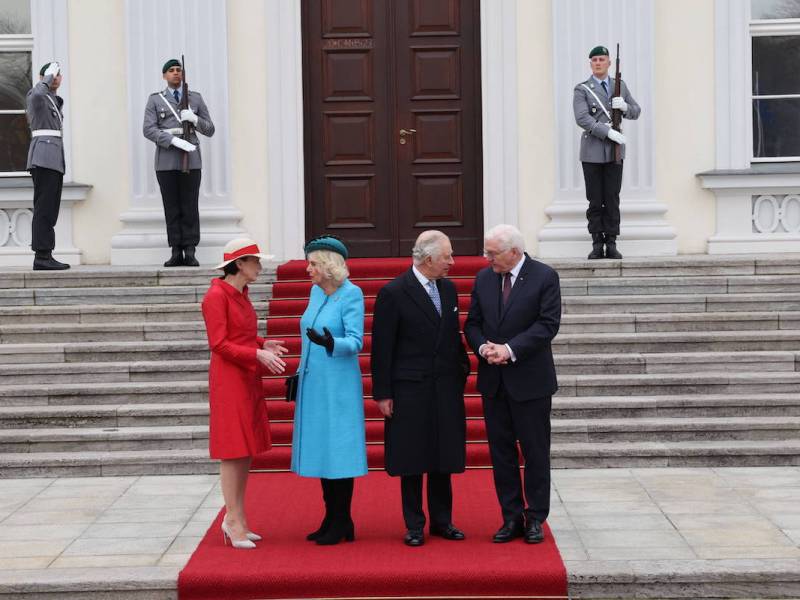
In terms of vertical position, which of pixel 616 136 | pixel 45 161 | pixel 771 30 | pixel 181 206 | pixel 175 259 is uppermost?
pixel 771 30

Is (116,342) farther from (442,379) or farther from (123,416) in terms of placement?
(442,379)

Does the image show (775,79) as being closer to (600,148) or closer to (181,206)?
(600,148)

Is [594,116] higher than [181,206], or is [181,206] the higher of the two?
[594,116]

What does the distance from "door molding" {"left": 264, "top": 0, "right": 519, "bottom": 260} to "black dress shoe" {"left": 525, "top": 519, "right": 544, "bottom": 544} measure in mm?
5909

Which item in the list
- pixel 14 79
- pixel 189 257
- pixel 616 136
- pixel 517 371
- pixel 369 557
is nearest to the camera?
pixel 369 557

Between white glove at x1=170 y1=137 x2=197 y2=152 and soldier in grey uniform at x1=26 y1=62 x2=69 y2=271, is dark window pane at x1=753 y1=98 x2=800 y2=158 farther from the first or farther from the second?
soldier in grey uniform at x1=26 y1=62 x2=69 y2=271

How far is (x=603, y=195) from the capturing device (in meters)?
11.6

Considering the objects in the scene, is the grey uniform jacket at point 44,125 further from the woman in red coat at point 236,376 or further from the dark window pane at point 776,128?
the dark window pane at point 776,128

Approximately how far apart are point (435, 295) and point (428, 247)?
27 centimetres

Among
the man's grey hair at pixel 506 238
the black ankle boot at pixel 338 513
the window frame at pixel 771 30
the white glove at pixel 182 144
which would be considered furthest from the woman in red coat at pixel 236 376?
the window frame at pixel 771 30

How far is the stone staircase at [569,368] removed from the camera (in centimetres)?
915

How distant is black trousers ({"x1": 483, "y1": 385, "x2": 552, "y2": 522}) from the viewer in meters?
6.91

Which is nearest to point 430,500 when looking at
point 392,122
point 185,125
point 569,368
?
point 569,368

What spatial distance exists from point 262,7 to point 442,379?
6.43 m
